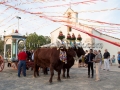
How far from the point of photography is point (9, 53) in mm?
13453

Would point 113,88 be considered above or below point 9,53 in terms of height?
below

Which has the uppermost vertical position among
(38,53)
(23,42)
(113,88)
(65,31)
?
(65,31)

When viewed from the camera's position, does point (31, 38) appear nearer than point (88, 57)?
No

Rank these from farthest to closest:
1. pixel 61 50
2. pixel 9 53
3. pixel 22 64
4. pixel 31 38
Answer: pixel 31 38 < pixel 9 53 < pixel 22 64 < pixel 61 50

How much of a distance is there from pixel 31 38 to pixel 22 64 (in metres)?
30.1

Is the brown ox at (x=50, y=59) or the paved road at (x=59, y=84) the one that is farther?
the brown ox at (x=50, y=59)

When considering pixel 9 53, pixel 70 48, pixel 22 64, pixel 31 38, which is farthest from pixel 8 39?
pixel 31 38

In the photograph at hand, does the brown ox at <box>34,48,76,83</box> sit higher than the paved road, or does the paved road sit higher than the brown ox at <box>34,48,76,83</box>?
the brown ox at <box>34,48,76,83</box>

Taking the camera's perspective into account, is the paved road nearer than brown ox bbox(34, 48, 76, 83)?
Yes

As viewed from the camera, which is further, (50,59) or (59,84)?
(50,59)

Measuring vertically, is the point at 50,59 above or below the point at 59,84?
above

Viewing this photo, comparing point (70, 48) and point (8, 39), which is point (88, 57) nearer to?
point (70, 48)

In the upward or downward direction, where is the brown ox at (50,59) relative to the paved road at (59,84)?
upward

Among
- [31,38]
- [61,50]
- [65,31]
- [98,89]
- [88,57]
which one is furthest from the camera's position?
[31,38]
